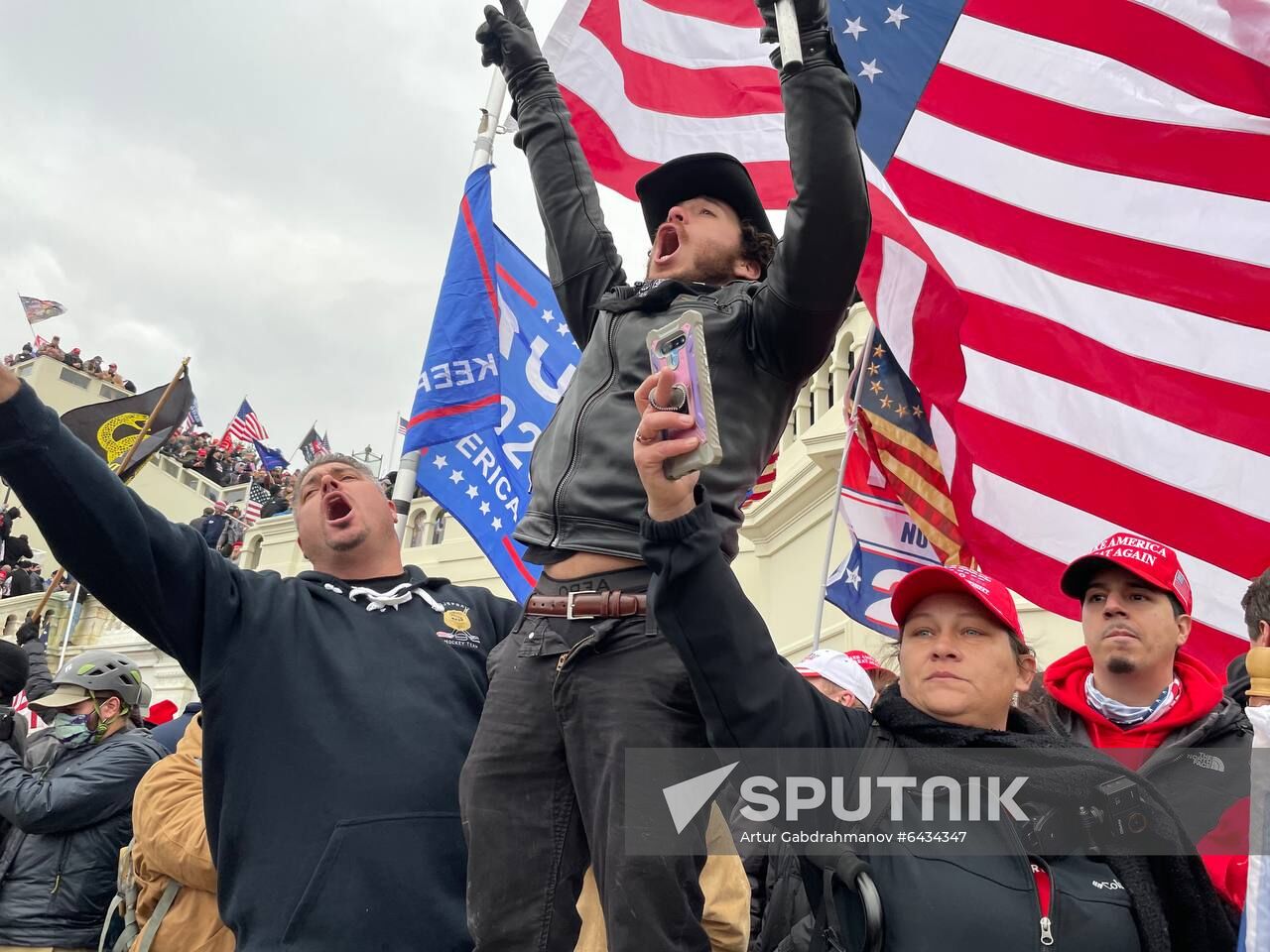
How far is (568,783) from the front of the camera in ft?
7.52

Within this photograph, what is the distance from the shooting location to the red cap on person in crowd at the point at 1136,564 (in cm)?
340

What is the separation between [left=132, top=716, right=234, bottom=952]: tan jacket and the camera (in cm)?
393

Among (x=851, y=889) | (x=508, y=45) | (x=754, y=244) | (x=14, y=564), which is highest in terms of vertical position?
(x=14, y=564)

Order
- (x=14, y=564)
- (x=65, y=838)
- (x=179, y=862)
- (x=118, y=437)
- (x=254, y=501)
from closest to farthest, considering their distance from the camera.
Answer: (x=179, y=862) → (x=65, y=838) → (x=118, y=437) → (x=14, y=564) → (x=254, y=501)

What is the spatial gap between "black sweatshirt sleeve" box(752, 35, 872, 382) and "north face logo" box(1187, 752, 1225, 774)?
5.14 ft

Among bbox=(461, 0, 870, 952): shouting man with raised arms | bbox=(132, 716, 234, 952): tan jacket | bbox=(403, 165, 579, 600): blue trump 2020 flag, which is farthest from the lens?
bbox=(403, 165, 579, 600): blue trump 2020 flag

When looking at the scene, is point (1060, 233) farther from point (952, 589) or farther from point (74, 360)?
point (74, 360)

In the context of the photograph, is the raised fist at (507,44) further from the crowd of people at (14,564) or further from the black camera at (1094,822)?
the crowd of people at (14,564)

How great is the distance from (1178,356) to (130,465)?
496cm

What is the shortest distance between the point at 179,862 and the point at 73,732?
4.53 ft

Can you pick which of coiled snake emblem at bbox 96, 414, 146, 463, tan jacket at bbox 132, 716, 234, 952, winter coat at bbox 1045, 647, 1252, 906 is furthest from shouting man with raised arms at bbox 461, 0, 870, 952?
coiled snake emblem at bbox 96, 414, 146, 463

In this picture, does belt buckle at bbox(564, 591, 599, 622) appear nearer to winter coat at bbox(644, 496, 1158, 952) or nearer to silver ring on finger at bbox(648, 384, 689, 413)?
winter coat at bbox(644, 496, 1158, 952)

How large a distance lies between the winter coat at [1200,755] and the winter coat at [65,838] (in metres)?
3.65

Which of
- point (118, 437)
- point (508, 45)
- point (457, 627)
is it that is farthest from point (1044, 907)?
point (118, 437)
